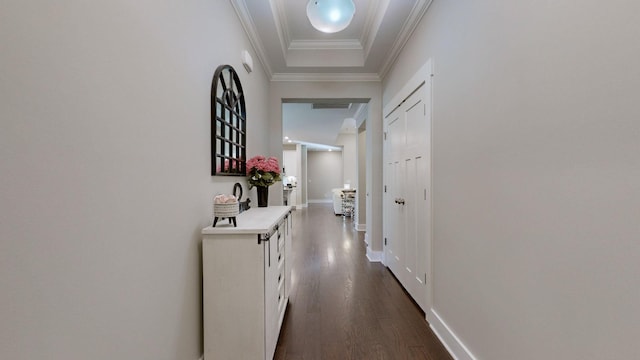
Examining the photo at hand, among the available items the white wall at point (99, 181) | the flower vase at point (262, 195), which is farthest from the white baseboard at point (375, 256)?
the white wall at point (99, 181)

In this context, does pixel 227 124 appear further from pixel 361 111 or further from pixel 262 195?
pixel 361 111

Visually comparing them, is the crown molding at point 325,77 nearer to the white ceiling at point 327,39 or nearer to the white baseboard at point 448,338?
the white ceiling at point 327,39

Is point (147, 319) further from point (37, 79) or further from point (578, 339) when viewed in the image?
point (578, 339)

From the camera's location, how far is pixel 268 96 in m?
3.45

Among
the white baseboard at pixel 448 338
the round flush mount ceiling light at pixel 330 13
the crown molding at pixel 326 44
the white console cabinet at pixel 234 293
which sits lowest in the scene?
the white baseboard at pixel 448 338

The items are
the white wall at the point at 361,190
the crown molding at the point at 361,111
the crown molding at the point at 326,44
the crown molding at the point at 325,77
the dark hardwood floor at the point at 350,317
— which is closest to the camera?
the dark hardwood floor at the point at 350,317

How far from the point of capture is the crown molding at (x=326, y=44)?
312cm

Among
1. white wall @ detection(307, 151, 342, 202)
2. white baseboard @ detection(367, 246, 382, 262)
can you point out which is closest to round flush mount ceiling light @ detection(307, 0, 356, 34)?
white baseboard @ detection(367, 246, 382, 262)

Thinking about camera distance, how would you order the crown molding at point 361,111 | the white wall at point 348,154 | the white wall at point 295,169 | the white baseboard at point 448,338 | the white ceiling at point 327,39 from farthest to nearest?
the white wall at point 295,169 < the white wall at point 348,154 < the crown molding at point 361,111 < the white ceiling at point 327,39 < the white baseboard at point 448,338

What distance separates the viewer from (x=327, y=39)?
3.10m

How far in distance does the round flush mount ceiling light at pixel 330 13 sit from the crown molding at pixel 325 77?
1.61 meters

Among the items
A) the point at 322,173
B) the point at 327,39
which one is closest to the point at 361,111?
the point at 327,39

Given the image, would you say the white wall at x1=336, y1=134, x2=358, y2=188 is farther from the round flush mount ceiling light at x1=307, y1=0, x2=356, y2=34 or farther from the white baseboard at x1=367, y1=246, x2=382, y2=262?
the round flush mount ceiling light at x1=307, y1=0, x2=356, y2=34

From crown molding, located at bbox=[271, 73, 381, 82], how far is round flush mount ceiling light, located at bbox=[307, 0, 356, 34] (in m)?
1.61
